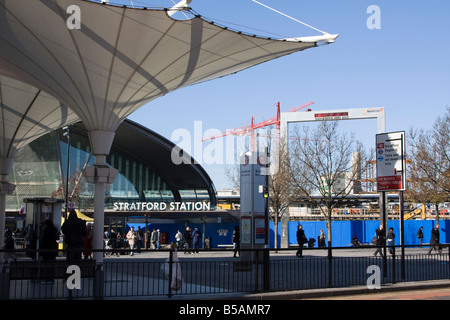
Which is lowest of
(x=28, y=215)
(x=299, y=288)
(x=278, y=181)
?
(x=299, y=288)

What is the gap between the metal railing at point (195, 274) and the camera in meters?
12.3

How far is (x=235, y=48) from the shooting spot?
17.4 m

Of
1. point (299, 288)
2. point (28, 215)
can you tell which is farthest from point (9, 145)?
point (299, 288)

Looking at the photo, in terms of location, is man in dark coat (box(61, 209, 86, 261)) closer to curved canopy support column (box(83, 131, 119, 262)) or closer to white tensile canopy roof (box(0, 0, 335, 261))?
white tensile canopy roof (box(0, 0, 335, 261))

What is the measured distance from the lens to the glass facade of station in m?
50.9

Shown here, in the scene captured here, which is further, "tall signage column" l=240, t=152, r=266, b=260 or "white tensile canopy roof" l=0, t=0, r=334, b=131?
"tall signage column" l=240, t=152, r=266, b=260

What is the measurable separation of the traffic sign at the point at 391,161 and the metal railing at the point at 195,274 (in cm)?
209

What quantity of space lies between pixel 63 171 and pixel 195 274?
41032 mm

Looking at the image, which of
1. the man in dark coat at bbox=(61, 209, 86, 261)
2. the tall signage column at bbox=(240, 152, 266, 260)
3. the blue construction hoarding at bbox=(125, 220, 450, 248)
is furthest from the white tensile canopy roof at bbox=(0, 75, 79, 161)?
the blue construction hoarding at bbox=(125, 220, 450, 248)

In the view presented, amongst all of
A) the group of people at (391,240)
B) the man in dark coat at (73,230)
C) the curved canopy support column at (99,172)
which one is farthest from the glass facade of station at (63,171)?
the man in dark coat at (73,230)

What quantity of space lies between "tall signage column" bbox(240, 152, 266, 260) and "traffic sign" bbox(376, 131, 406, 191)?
4442 mm
